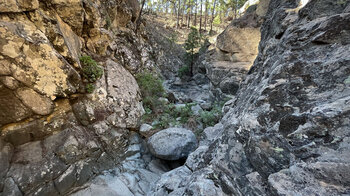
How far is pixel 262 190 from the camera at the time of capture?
1.50 metres

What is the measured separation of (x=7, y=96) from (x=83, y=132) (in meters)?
2.03

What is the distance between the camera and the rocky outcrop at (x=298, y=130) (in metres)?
1.23

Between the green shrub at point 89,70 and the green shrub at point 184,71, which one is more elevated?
the green shrub at point 89,70

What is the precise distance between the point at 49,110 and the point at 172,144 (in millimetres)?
3875

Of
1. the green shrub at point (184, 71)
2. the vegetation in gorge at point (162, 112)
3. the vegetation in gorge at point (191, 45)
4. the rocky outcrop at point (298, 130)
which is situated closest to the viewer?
the rocky outcrop at point (298, 130)

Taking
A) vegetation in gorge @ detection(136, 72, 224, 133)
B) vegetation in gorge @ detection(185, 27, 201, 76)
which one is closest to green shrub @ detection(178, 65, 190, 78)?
vegetation in gorge @ detection(185, 27, 201, 76)

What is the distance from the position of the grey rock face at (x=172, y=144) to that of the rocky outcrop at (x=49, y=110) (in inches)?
50.6

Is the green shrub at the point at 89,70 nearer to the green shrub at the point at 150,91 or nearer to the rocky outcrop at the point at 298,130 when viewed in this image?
the green shrub at the point at 150,91

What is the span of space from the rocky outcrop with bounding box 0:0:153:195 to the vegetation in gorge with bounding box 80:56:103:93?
0.44 ft

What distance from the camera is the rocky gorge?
1.44m

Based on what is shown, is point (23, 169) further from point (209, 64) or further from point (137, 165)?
point (209, 64)

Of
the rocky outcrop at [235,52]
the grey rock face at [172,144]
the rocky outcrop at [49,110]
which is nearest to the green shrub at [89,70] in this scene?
the rocky outcrop at [49,110]

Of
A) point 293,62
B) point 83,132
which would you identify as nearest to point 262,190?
point 293,62

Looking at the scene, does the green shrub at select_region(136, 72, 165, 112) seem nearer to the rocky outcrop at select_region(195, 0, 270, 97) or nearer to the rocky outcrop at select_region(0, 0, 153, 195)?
the rocky outcrop at select_region(0, 0, 153, 195)
